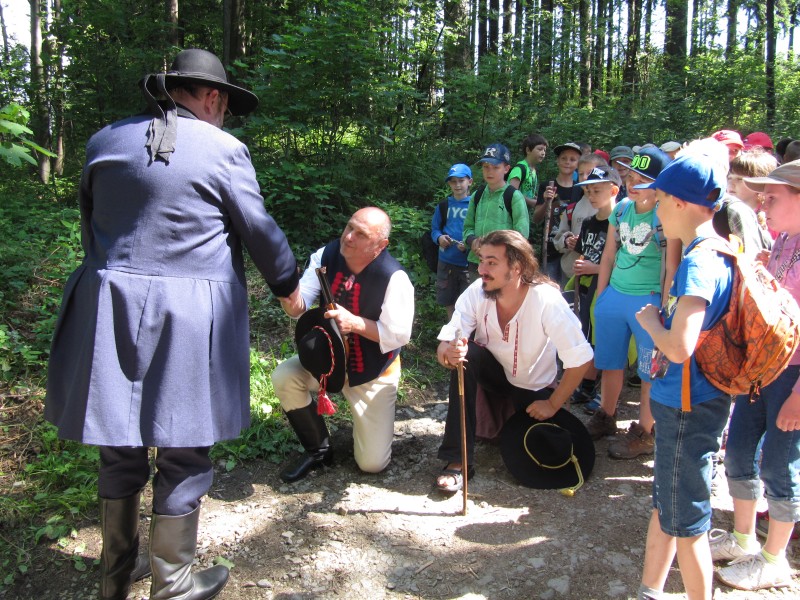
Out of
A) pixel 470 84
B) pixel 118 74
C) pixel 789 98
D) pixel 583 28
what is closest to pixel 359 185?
pixel 470 84

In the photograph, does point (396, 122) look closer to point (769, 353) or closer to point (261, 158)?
point (261, 158)

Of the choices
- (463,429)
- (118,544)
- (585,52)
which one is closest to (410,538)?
(463,429)

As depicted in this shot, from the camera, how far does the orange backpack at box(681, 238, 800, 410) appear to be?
1.97 meters

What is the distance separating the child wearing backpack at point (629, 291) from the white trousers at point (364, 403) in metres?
1.44

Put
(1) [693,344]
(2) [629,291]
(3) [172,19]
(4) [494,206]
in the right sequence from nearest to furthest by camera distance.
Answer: (1) [693,344], (2) [629,291], (4) [494,206], (3) [172,19]

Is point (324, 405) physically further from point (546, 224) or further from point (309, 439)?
point (546, 224)

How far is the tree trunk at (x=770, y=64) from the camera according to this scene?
38.4ft

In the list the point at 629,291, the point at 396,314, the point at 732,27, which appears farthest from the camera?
the point at 732,27

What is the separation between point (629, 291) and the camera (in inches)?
149

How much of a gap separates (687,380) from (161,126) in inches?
83.2

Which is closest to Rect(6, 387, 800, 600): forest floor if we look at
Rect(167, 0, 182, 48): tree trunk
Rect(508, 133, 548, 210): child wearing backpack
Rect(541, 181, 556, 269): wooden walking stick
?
Rect(541, 181, 556, 269): wooden walking stick

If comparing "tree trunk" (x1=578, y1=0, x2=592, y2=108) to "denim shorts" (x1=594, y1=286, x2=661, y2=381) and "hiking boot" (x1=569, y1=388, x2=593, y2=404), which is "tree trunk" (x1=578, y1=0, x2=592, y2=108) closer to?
"hiking boot" (x1=569, y1=388, x2=593, y2=404)

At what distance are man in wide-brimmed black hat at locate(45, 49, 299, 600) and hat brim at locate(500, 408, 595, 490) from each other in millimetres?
1780

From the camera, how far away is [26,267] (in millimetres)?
5121
